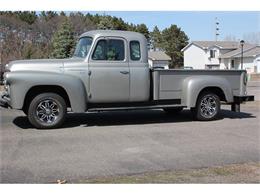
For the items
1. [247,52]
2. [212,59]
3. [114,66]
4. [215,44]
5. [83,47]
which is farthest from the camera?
[215,44]

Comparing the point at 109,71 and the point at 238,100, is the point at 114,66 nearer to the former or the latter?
the point at 109,71

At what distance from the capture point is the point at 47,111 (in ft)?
33.0

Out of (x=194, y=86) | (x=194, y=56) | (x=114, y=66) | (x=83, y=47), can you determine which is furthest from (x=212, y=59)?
(x=114, y=66)

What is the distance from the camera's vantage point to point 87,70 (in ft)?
34.0

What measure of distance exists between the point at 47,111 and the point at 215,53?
261 feet

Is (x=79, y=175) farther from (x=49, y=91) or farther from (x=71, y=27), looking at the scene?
(x=71, y=27)

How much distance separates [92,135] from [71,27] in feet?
134

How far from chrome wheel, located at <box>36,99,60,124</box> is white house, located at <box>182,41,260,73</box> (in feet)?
238

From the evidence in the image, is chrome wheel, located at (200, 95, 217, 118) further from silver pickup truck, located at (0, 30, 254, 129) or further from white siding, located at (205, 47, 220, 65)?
white siding, located at (205, 47, 220, 65)

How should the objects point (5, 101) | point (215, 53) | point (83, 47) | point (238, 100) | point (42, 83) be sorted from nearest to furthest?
point (42, 83)
point (5, 101)
point (83, 47)
point (238, 100)
point (215, 53)

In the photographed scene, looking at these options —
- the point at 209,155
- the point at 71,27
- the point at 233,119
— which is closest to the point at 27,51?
the point at 71,27

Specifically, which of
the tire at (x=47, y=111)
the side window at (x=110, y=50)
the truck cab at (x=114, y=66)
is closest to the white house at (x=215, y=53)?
the truck cab at (x=114, y=66)

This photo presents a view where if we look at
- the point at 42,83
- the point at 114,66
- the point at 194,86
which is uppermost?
the point at 114,66

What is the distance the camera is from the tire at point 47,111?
32.5ft
